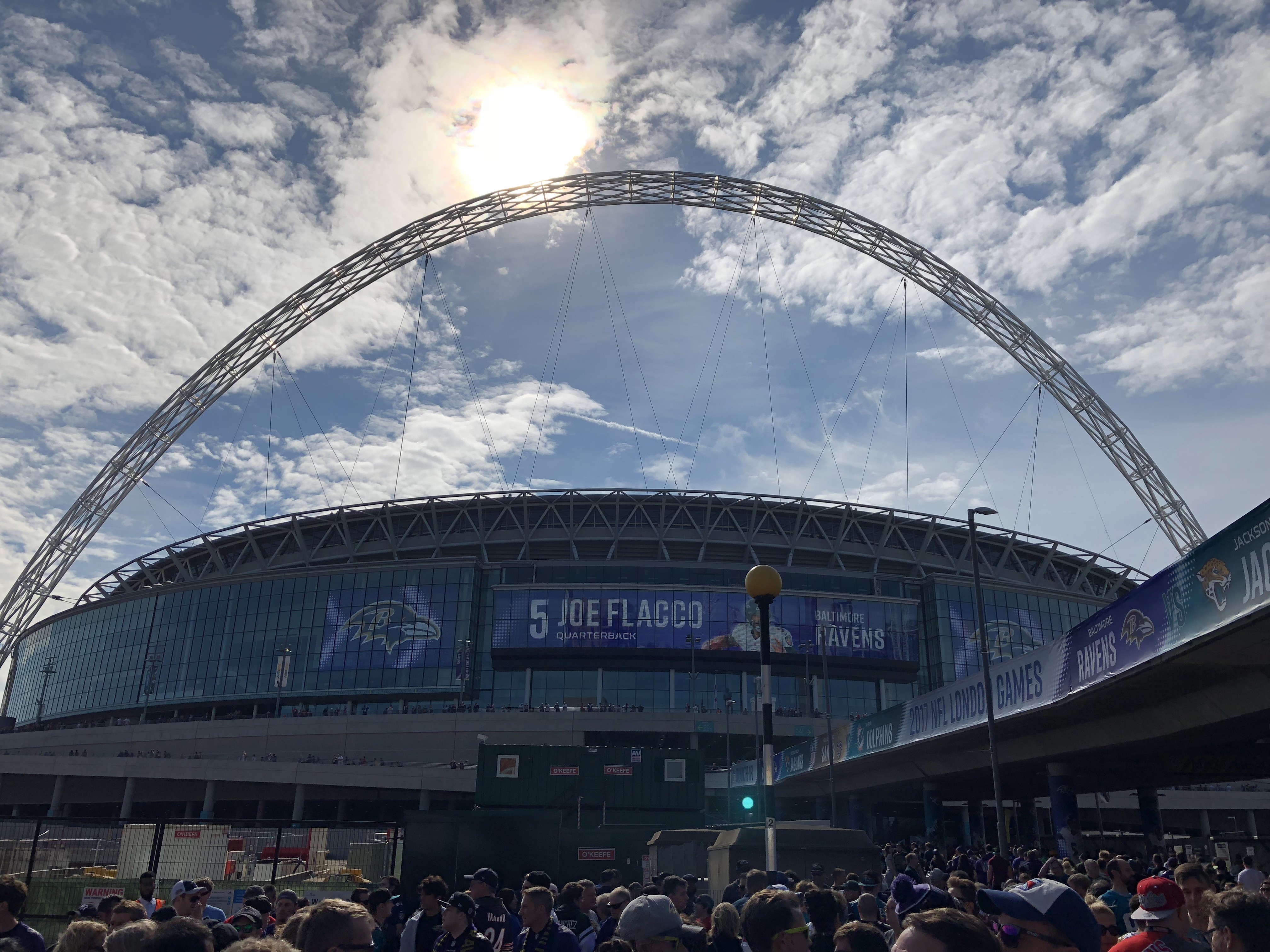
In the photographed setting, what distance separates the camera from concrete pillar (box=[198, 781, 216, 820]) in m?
74.7

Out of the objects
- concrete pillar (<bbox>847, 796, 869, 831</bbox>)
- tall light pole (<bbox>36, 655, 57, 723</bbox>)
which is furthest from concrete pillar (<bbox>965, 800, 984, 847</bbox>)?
tall light pole (<bbox>36, 655, 57, 723</bbox>)

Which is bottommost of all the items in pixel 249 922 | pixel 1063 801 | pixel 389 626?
pixel 249 922

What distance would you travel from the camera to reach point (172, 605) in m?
104

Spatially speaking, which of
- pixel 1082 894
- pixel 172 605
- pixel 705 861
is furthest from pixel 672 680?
pixel 1082 894

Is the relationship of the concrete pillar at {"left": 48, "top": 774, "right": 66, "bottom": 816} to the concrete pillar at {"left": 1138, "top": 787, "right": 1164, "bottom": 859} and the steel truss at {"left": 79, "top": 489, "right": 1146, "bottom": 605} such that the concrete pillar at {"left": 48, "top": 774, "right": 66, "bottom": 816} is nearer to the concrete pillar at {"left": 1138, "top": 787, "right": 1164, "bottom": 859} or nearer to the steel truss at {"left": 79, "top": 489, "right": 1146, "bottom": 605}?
the steel truss at {"left": 79, "top": 489, "right": 1146, "bottom": 605}

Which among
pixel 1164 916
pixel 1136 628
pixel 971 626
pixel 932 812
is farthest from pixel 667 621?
pixel 1164 916

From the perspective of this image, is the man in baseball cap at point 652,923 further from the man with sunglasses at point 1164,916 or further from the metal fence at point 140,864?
the metal fence at point 140,864

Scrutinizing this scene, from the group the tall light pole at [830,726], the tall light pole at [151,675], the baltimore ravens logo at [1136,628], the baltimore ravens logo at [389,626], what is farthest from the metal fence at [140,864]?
the tall light pole at [151,675]

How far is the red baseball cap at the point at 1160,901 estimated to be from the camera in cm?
616

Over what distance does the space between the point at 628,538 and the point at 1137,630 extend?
8355cm

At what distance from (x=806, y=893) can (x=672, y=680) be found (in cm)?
8772

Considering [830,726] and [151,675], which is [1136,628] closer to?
[830,726]

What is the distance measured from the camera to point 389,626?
314 ft

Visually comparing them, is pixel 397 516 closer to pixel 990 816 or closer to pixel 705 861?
pixel 990 816
